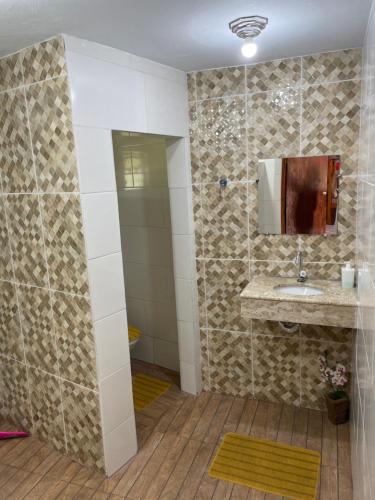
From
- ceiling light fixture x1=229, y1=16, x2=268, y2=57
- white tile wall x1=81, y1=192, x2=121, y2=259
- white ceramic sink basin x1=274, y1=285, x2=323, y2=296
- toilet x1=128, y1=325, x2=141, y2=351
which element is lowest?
toilet x1=128, y1=325, x2=141, y2=351

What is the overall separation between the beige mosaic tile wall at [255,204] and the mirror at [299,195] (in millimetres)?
52

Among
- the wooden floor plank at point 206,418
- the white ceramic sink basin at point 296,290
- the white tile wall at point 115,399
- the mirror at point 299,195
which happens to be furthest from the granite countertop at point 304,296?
the wooden floor plank at point 206,418

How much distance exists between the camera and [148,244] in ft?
12.2

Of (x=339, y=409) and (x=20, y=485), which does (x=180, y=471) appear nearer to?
(x=20, y=485)

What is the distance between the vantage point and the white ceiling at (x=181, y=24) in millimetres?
1706

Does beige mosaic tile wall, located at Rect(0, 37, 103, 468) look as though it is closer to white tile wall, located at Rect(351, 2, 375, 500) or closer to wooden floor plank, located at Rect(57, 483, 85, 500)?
wooden floor plank, located at Rect(57, 483, 85, 500)

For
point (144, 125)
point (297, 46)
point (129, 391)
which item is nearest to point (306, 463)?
point (129, 391)

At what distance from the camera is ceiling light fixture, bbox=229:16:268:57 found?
1.91m

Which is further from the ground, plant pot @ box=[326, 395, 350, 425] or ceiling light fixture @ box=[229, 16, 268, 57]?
ceiling light fixture @ box=[229, 16, 268, 57]

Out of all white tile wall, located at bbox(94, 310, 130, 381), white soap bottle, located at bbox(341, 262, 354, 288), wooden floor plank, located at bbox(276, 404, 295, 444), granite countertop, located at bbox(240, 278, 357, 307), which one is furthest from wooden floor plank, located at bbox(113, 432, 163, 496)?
white soap bottle, located at bbox(341, 262, 354, 288)

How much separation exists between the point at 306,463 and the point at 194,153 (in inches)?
85.4

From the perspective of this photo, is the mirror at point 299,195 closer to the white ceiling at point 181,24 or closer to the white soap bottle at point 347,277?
the white soap bottle at point 347,277

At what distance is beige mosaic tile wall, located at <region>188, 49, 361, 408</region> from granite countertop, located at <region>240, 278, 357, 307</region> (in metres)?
0.09

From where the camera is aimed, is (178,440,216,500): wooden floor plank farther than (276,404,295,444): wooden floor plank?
No
